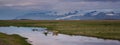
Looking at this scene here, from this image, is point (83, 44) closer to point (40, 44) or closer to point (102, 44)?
point (102, 44)

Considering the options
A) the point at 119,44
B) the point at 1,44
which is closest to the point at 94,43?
the point at 119,44

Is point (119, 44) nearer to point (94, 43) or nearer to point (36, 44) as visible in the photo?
point (94, 43)

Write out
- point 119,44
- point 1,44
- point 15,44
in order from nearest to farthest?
point 1,44 < point 15,44 < point 119,44

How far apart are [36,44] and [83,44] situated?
23.7ft

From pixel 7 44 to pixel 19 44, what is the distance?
364 cm

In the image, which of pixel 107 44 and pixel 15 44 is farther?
pixel 107 44

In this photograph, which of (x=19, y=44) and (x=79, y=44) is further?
(x=79, y=44)

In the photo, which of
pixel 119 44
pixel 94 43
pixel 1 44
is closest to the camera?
pixel 1 44

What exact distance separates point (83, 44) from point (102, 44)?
290 cm

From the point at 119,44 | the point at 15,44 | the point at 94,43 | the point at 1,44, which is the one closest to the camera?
the point at 1,44

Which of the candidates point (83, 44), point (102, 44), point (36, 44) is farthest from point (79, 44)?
point (36, 44)

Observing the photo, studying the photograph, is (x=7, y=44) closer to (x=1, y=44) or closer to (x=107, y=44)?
(x=1, y=44)

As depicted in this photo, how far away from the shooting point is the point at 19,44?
140 feet

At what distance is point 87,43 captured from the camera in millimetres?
49188
